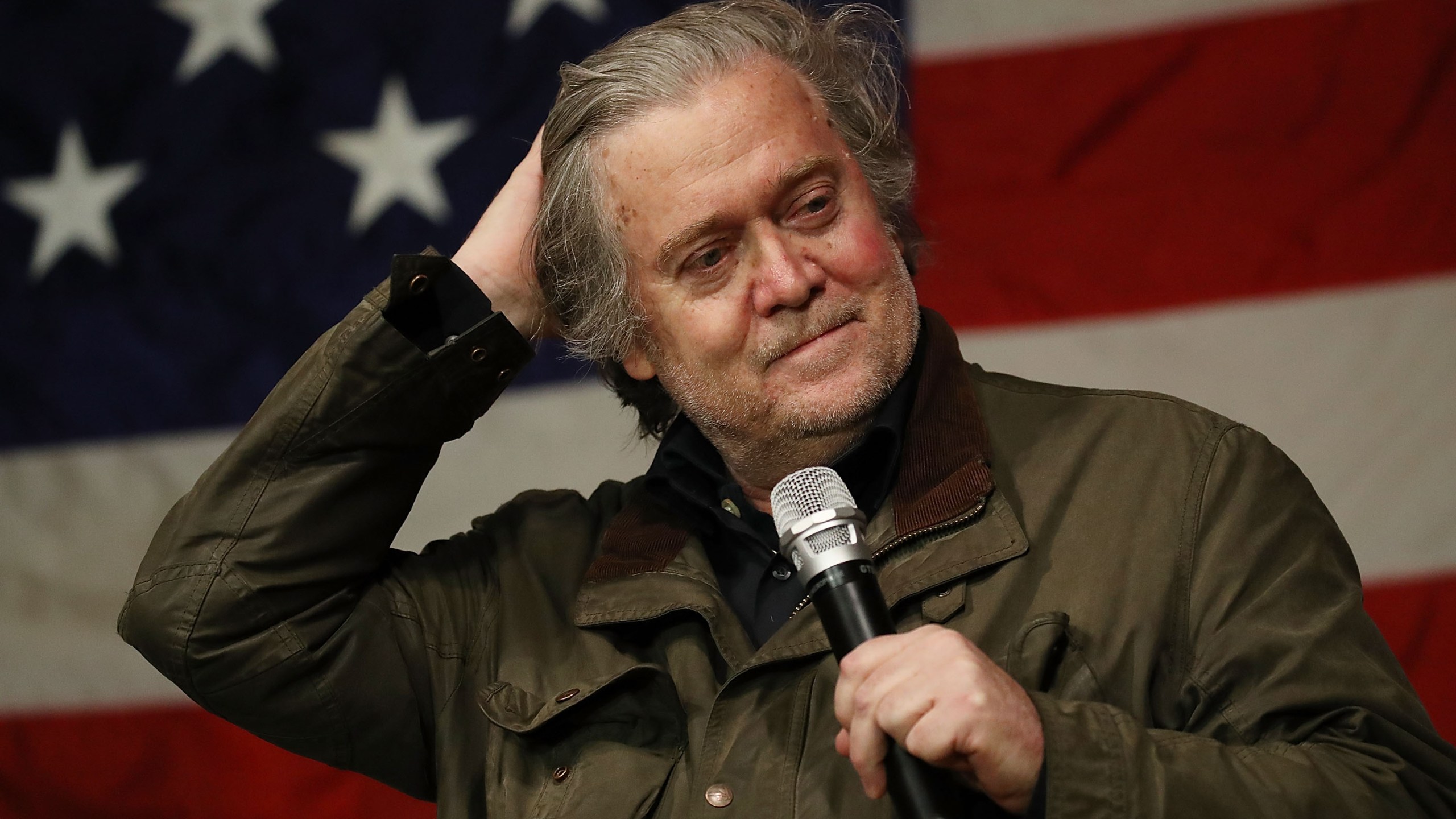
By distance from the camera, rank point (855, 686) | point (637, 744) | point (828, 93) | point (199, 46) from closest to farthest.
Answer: point (855, 686) < point (637, 744) < point (828, 93) < point (199, 46)

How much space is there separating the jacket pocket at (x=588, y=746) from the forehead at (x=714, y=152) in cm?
53

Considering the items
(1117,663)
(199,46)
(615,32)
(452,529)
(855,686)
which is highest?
(199,46)

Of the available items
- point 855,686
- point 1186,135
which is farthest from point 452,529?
point 855,686

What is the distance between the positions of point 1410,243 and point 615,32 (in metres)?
1.42

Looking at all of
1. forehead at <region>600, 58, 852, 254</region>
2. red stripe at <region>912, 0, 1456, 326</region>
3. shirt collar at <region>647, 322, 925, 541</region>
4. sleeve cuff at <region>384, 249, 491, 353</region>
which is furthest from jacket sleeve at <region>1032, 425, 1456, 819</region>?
red stripe at <region>912, 0, 1456, 326</region>

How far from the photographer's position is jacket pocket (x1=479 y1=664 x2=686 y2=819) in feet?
4.81

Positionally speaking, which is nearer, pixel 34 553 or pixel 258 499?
pixel 258 499

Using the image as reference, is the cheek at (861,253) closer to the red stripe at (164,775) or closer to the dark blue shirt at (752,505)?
the dark blue shirt at (752,505)

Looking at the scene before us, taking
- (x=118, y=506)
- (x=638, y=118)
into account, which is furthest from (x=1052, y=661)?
(x=118, y=506)

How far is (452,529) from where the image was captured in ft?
8.71

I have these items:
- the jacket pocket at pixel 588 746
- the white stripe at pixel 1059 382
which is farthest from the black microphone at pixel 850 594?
the white stripe at pixel 1059 382

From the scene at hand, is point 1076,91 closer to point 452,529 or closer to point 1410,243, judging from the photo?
point 1410,243

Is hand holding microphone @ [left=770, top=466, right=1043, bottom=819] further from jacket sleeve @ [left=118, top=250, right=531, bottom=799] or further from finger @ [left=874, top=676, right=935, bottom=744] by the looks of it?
jacket sleeve @ [left=118, top=250, right=531, bottom=799]

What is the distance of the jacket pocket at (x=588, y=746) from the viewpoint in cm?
147
